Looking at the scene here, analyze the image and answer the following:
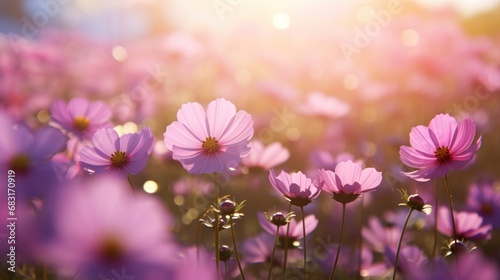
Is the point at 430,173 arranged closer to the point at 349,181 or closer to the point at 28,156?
the point at 349,181

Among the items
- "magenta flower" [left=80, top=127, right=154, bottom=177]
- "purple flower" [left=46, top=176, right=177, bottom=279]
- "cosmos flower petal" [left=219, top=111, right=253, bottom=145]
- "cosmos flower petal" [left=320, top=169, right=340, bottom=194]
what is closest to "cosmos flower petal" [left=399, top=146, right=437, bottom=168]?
"cosmos flower petal" [left=320, top=169, right=340, bottom=194]

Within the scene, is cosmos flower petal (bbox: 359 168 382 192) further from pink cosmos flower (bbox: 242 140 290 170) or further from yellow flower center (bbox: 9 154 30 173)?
yellow flower center (bbox: 9 154 30 173)

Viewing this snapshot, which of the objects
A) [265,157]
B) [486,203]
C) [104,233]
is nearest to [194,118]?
[265,157]

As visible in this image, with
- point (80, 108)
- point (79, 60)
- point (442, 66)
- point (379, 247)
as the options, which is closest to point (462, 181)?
point (442, 66)

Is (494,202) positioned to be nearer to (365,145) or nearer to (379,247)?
(379,247)

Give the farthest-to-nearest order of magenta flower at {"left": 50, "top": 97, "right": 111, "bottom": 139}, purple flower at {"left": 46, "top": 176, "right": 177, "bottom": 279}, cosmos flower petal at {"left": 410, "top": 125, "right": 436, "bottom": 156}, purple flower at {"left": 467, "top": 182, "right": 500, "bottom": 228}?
purple flower at {"left": 467, "top": 182, "right": 500, "bottom": 228}, magenta flower at {"left": 50, "top": 97, "right": 111, "bottom": 139}, cosmos flower petal at {"left": 410, "top": 125, "right": 436, "bottom": 156}, purple flower at {"left": 46, "top": 176, "right": 177, "bottom": 279}

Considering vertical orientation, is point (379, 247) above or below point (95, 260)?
above
